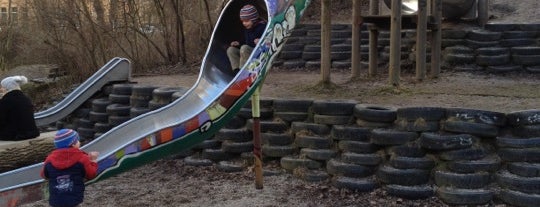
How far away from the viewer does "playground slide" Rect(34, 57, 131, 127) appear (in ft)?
31.4

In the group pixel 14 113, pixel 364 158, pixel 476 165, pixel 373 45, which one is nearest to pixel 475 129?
pixel 476 165

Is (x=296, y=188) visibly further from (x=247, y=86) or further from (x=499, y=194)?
(x=499, y=194)

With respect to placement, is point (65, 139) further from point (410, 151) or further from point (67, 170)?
point (410, 151)

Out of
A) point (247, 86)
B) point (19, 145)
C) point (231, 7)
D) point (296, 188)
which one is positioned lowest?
point (296, 188)

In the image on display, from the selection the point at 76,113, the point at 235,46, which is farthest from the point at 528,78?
the point at 76,113

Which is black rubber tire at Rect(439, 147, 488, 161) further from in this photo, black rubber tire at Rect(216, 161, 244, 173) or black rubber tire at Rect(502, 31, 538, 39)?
black rubber tire at Rect(502, 31, 538, 39)

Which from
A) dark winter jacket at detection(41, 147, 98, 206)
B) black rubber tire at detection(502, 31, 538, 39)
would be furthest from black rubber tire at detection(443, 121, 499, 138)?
black rubber tire at detection(502, 31, 538, 39)

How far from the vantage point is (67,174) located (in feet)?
15.4

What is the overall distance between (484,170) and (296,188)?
6.31 ft

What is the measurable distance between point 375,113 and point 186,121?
200cm

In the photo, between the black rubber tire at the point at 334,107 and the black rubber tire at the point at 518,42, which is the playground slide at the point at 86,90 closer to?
the black rubber tire at the point at 334,107

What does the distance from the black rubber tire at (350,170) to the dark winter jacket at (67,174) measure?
2.68 metres

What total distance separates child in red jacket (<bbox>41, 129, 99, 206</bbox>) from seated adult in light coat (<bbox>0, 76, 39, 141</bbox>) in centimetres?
260

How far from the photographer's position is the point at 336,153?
6.69 m
